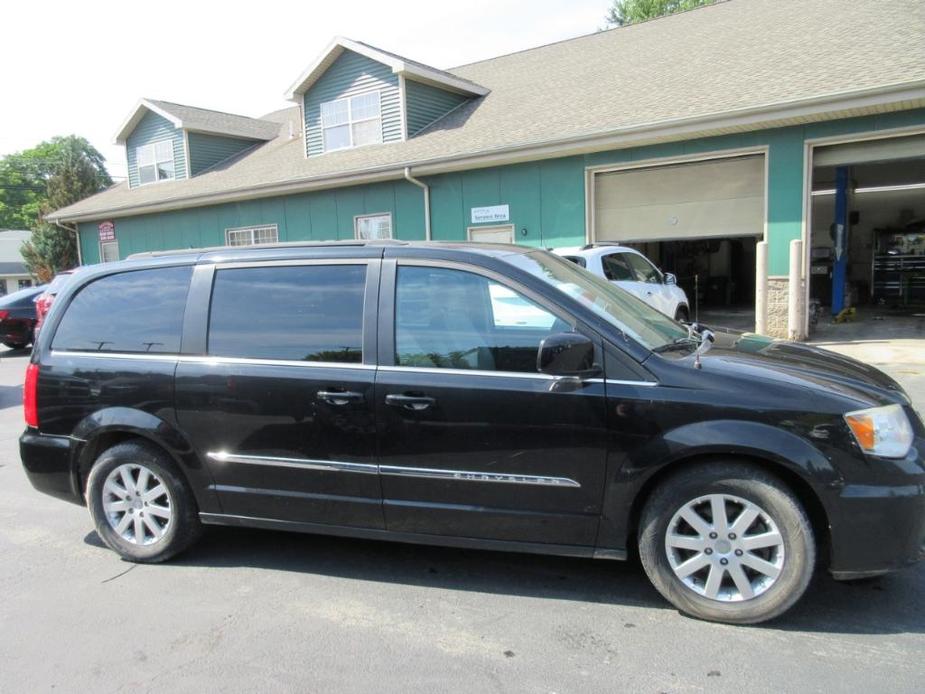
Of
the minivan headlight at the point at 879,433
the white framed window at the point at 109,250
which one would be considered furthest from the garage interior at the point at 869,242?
the white framed window at the point at 109,250

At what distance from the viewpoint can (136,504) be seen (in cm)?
394

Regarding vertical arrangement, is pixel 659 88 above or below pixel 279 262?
above

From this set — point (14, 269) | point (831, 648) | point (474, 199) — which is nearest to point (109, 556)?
point (831, 648)

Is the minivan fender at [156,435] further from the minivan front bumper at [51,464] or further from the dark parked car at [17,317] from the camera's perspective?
the dark parked car at [17,317]

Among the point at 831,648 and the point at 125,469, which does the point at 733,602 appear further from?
the point at 125,469

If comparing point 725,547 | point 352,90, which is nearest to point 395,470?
point 725,547

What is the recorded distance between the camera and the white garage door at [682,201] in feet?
38.1

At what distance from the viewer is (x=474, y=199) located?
13.8 meters

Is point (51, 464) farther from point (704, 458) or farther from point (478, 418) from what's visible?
point (704, 458)

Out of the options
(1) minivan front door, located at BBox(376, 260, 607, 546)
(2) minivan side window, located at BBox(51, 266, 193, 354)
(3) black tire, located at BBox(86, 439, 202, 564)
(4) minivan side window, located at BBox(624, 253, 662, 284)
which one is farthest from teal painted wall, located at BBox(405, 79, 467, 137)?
(1) minivan front door, located at BBox(376, 260, 607, 546)

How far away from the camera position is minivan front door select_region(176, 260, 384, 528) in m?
3.46

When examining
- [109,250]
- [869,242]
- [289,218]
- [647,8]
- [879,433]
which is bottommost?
[879,433]

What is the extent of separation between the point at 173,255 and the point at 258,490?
1.53 meters

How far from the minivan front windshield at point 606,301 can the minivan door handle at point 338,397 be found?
3.43 ft
